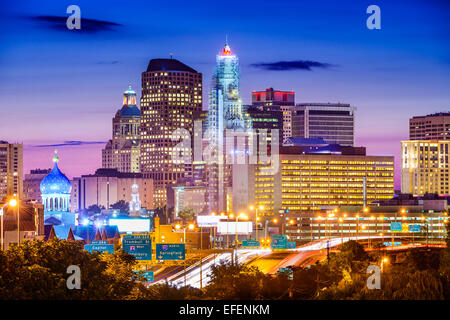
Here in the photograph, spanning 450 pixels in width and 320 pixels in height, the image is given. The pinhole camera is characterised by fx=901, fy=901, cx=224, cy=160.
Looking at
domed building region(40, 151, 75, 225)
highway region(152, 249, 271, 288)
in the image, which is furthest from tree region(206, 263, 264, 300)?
domed building region(40, 151, 75, 225)

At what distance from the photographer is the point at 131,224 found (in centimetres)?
19362

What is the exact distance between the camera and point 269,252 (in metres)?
134

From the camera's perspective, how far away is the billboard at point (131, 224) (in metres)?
193

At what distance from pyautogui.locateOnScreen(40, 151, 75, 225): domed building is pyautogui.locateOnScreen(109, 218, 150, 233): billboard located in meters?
11.0

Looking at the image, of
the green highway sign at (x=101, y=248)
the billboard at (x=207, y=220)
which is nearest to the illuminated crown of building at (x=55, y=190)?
the billboard at (x=207, y=220)

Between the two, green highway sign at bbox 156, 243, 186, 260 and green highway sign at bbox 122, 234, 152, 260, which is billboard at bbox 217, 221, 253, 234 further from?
green highway sign at bbox 156, 243, 186, 260

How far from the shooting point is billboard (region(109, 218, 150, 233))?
632 ft

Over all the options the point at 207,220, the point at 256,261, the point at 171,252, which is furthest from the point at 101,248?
the point at 207,220

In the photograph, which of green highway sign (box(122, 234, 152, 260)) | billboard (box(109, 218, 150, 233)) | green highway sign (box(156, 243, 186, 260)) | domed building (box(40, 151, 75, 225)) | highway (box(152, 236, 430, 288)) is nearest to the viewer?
green highway sign (box(156, 243, 186, 260))

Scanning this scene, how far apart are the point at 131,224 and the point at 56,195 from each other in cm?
1712

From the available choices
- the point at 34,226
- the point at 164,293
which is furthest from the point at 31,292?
the point at 34,226

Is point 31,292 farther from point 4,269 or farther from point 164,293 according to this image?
point 164,293

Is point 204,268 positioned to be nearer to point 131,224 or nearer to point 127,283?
point 127,283
